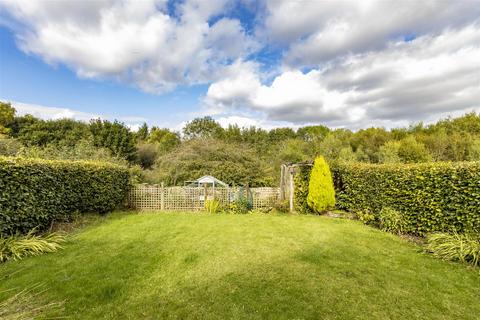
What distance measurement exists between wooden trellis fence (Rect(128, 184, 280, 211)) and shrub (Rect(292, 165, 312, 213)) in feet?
3.40

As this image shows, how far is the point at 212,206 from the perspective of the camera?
9789 mm

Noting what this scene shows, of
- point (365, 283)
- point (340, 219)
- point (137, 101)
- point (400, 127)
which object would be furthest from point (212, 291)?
point (400, 127)

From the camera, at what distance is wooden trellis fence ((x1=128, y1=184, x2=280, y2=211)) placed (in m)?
10.3

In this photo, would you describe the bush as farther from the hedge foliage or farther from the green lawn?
the green lawn

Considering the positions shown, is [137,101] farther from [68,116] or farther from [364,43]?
[68,116]

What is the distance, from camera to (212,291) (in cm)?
325

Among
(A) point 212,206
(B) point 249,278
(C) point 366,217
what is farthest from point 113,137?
(B) point 249,278

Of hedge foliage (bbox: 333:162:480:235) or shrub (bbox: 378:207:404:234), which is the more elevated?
hedge foliage (bbox: 333:162:480:235)

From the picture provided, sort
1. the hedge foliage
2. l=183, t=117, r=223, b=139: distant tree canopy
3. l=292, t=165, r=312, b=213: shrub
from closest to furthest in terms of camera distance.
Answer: the hedge foliage, l=292, t=165, r=312, b=213: shrub, l=183, t=117, r=223, b=139: distant tree canopy

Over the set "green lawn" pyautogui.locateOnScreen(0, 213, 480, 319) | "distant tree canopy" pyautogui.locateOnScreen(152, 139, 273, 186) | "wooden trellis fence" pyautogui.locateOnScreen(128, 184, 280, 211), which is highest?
"distant tree canopy" pyautogui.locateOnScreen(152, 139, 273, 186)

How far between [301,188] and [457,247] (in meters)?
5.51

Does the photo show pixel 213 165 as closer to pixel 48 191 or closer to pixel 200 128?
pixel 48 191

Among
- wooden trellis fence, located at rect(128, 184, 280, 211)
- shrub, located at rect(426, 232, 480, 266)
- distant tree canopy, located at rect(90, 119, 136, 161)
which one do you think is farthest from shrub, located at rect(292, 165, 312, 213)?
distant tree canopy, located at rect(90, 119, 136, 161)

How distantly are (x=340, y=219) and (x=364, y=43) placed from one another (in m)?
6.33
